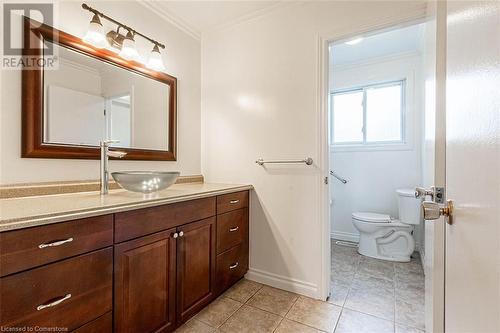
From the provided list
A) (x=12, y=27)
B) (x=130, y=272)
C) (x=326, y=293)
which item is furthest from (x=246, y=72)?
(x=326, y=293)


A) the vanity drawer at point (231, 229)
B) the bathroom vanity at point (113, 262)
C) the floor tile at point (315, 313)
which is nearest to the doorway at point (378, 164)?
the floor tile at point (315, 313)

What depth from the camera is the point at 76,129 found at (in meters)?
1.44

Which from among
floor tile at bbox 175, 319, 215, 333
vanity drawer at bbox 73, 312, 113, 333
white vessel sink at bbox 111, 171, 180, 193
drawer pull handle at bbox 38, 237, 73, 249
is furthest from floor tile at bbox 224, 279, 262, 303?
drawer pull handle at bbox 38, 237, 73, 249

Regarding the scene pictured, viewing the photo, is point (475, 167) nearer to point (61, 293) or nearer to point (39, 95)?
point (61, 293)

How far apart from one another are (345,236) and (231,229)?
6.32 ft

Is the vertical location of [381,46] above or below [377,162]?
above

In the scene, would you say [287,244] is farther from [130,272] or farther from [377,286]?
[130,272]

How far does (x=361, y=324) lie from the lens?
4.83 feet

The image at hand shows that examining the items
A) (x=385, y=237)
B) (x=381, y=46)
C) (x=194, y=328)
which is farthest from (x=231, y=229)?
(x=381, y=46)

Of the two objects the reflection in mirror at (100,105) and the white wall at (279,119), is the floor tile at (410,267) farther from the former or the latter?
the reflection in mirror at (100,105)

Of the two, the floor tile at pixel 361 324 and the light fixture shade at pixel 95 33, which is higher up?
the light fixture shade at pixel 95 33

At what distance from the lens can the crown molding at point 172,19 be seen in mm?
1846

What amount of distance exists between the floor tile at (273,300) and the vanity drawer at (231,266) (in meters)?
0.21

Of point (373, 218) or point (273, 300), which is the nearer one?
point (273, 300)
